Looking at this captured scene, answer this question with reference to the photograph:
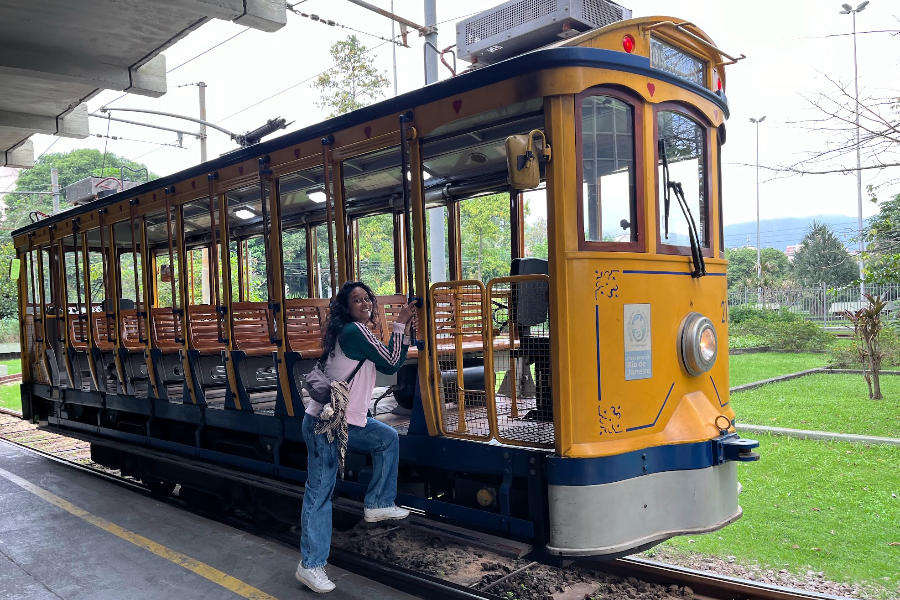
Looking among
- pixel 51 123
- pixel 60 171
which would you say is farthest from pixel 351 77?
pixel 60 171

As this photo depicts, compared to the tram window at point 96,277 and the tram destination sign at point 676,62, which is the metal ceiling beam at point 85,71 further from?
the tram destination sign at point 676,62

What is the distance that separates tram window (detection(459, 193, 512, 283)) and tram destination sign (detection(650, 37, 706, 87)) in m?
1.95

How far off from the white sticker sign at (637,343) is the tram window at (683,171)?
1.69 ft

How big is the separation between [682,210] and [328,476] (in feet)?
8.71

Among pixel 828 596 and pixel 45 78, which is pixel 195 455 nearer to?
pixel 828 596

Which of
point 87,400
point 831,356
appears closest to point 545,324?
point 87,400

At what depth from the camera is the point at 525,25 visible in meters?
4.30

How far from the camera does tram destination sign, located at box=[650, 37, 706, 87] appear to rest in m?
4.10

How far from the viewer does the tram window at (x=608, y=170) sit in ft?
12.4

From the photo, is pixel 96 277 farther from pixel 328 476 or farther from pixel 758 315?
pixel 758 315

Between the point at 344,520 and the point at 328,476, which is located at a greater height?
the point at 328,476

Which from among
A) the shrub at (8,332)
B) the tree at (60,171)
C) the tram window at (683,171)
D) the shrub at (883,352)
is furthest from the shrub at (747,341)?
the tree at (60,171)

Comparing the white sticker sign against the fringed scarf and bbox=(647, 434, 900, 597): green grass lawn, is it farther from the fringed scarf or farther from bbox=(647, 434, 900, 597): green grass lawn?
bbox=(647, 434, 900, 597): green grass lawn

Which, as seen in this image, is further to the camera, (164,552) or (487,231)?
(487,231)
